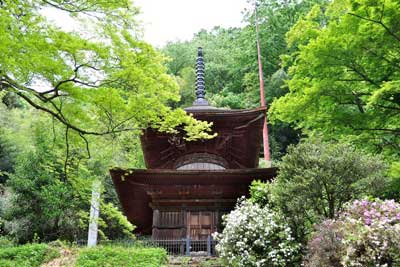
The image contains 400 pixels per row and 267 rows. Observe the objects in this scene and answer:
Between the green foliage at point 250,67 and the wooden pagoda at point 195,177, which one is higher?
the green foliage at point 250,67

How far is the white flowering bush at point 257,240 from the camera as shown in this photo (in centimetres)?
757

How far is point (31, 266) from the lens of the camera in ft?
32.4

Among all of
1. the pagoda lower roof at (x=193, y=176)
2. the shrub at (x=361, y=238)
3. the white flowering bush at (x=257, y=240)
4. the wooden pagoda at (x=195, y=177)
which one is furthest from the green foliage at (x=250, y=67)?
the shrub at (x=361, y=238)

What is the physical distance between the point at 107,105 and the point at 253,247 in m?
4.33

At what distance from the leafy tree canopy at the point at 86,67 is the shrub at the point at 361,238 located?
3.14m

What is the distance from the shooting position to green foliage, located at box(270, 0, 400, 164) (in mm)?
7930

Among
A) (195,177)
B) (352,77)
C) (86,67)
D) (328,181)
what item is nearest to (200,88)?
(195,177)

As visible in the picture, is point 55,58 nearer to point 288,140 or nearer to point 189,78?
point 288,140

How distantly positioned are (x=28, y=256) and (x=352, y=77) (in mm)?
9625

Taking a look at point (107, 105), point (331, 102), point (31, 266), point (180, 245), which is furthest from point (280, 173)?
point (31, 266)

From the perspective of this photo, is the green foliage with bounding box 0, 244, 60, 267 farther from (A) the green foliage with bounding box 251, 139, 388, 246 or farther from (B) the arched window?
(A) the green foliage with bounding box 251, 139, 388, 246

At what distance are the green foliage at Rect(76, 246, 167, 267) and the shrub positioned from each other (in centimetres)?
424

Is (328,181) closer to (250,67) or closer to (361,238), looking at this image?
(361,238)

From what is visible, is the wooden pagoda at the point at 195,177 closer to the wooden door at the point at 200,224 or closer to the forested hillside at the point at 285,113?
the wooden door at the point at 200,224
